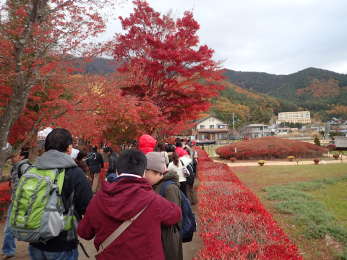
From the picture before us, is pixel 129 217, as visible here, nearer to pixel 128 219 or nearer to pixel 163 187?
pixel 128 219

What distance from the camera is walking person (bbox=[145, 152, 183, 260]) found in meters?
2.09

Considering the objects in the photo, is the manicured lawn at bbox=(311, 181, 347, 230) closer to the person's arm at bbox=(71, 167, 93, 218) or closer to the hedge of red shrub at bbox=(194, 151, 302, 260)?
the hedge of red shrub at bbox=(194, 151, 302, 260)

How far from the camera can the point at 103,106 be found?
6.71 meters

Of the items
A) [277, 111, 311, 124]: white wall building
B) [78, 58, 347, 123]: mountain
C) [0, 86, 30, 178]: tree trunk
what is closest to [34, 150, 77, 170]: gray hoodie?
[0, 86, 30, 178]: tree trunk

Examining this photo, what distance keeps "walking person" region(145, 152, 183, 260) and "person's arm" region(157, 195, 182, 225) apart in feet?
0.62

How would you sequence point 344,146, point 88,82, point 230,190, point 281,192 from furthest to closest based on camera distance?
point 344,146
point 281,192
point 88,82
point 230,190

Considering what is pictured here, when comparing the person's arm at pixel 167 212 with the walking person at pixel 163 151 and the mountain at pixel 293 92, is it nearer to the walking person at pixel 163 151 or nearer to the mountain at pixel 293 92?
the walking person at pixel 163 151

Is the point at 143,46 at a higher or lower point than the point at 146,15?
lower

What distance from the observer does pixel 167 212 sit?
6.16 ft

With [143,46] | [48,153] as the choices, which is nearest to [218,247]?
[48,153]

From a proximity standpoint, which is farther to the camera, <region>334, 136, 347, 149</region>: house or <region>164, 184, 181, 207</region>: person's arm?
<region>334, 136, 347, 149</region>: house

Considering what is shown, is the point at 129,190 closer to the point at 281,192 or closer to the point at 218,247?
the point at 218,247

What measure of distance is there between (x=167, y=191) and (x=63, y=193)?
85cm

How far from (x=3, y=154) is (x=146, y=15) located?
8.13m
